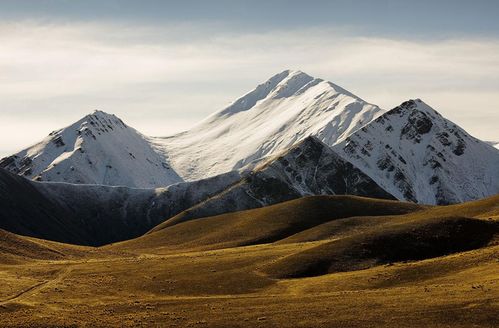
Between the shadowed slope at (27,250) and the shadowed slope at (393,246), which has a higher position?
the shadowed slope at (27,250)

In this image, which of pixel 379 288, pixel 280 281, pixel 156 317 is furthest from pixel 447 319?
pixel 280 281

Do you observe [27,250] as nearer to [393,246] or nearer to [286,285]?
[286,285]

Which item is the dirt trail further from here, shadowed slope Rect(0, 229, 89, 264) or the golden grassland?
shadowed slope Rect(0, 229, 89, 264)

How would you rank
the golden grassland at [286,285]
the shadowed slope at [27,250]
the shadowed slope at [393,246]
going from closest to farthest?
the golden grassland at [286,285] → the shadowed slope at [393,246] → the shadowed slope at [27,250]

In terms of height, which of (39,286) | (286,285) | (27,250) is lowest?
(286,285)

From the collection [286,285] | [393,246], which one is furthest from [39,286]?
[393,246]

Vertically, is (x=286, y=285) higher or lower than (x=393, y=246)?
lower

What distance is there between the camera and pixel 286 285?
108375 mm

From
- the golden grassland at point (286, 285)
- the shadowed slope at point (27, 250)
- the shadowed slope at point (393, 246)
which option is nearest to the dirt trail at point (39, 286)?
the golden grassland at point (286, 285)

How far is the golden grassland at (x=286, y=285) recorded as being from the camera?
267ft

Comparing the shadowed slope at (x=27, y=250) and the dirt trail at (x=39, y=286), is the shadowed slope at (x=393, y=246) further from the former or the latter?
the shadowed slope at (x=27, y=250)

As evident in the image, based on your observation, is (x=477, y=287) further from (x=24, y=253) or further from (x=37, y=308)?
(x=24, y=253)

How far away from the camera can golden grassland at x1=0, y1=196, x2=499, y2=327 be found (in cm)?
8150

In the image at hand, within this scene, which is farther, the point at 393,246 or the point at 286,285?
the point at 393,246
